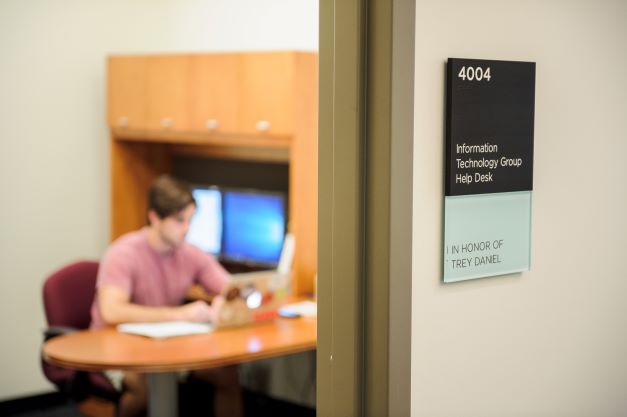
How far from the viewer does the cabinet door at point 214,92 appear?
464 cm

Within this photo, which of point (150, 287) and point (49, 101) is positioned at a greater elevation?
point (49, 101)

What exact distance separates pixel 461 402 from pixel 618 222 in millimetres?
700

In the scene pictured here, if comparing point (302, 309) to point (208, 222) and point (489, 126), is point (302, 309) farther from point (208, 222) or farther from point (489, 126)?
point (489, 126)

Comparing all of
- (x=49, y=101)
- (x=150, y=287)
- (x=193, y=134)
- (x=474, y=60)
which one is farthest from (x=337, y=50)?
(x=49, y=101)

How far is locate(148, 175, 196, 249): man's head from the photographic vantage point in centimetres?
392

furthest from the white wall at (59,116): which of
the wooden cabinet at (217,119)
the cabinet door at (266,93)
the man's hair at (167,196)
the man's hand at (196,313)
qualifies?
the man's hand at (196,313)

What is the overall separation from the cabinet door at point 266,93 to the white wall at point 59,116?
47cm

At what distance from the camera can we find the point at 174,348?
3.41 m

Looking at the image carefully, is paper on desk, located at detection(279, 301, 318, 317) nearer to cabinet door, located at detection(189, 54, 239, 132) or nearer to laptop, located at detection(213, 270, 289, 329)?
laptop, located at detection(213, 270, 289, 329)

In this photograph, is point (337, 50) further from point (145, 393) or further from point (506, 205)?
point (145, 393)

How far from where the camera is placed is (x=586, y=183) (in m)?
2.06

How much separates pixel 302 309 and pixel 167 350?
0.88 metres

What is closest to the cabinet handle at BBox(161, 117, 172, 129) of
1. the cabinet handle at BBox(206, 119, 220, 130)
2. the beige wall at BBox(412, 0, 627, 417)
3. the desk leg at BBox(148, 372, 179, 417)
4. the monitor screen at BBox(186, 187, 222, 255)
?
the cabinet handle at BBox(206, 119, 220, 130)

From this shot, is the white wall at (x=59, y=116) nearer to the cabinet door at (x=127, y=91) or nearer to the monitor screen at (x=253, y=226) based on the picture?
the cabinet door at (x=127, y=91)
